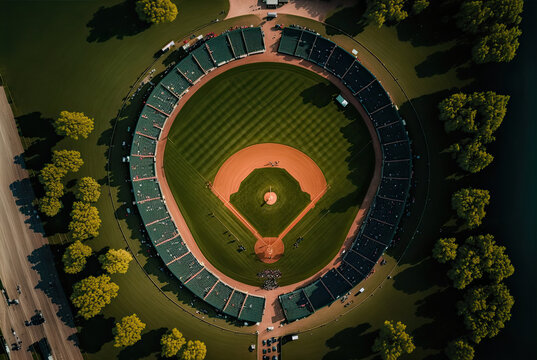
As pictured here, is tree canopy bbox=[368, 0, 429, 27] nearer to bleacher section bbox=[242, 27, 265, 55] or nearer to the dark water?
the dark water

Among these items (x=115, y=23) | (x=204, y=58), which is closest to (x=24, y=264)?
(x=115, y=23)

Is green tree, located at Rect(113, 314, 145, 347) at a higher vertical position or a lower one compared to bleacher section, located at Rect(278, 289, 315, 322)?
higher

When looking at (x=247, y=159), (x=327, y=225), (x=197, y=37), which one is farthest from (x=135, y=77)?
(x=327, y=225)

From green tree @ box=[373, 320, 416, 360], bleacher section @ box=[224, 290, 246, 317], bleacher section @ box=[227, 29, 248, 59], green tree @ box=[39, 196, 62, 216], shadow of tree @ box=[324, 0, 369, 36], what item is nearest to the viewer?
green tree @ box=[39, 196, 62, 216]

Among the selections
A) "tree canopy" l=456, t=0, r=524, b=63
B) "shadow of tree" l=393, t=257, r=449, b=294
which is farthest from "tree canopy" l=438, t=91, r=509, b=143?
"shadow of tree" l=393, t=257, r=449, b=294

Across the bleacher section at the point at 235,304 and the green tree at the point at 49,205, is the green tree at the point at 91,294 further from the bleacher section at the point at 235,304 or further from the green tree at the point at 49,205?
the bleacher section at the point at 235,304

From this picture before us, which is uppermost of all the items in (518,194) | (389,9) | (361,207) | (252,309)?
(389,9)

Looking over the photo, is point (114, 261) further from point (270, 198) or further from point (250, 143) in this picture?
point (250, 143)
